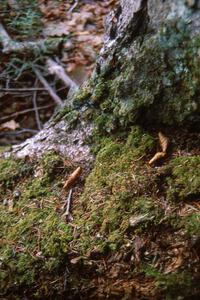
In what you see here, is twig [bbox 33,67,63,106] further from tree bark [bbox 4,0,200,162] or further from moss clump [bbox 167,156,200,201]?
moss clump [bbox 167,156,200,201]

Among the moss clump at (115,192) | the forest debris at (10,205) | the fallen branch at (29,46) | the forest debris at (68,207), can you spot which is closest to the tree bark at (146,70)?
the moss clump at (115,192)

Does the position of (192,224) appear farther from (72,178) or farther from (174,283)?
(72,178)

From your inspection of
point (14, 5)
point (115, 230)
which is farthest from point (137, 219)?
point (14, 5)

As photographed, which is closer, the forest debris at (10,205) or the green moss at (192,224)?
the green moss at (192,224)

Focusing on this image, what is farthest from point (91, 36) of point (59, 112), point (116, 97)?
point (116, 97)

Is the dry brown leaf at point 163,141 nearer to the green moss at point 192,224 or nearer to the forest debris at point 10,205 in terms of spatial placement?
the green moss at point 192,224
